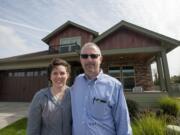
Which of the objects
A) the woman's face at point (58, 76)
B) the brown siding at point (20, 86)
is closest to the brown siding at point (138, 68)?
the brown siding at point (20, 86)

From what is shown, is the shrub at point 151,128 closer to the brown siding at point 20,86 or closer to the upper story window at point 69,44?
the brown siding at point 20,86

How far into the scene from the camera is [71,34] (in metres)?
15.4

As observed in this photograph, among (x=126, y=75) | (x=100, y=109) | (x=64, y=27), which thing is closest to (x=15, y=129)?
(x=100, y=109)

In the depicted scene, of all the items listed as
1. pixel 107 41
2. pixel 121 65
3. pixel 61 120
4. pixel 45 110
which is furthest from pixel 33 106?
pixel 121 65

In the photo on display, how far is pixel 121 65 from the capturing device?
12.4 m

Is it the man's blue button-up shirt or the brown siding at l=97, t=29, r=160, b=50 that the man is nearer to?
the man's blue button-up shirt

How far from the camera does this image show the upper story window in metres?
14.3

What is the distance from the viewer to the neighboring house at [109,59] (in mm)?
9992

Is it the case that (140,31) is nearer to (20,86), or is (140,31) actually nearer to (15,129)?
(15,129)

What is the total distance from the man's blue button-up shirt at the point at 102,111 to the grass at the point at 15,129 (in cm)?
462

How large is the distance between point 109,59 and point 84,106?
10449 mm

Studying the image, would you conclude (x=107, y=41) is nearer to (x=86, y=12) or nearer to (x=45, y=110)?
(x=86, y=12)

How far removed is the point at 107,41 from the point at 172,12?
4.86 m

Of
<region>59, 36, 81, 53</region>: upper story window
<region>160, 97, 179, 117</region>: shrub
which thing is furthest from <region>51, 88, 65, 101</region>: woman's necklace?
<region>59, 36, 81, 53</region>: upper story window
